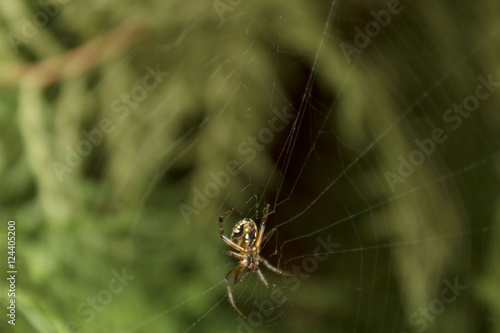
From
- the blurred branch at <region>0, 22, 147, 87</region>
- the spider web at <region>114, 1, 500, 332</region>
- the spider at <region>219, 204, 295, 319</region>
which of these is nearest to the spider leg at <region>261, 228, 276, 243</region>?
the spider at <region>219, 204, 295, 319</region>

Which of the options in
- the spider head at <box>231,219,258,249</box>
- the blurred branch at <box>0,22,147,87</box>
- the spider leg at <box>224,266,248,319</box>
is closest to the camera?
the blurred branch at <box>0,22,147,87</box>

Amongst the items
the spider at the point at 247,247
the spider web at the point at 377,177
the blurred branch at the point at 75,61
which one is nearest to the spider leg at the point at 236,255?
the spider at the point at 247,247

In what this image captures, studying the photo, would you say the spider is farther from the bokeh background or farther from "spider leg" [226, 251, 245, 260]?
the bokeh background

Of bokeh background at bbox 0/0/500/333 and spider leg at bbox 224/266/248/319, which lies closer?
bokeh background at bbox 0/0/500/333

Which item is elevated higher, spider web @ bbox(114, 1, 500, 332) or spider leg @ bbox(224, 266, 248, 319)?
spider web @ bbox(114, 1, 500, 332)

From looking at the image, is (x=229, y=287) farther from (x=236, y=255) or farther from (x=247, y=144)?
(x=247, y=144)

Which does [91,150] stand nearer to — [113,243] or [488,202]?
[113,243]

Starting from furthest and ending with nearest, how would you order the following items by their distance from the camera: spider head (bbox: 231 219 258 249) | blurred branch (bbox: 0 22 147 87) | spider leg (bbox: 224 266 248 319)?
spider head (bbox: 231 219 258 249) < spider leg (bbox: 224 266 248 319) < blurred branch (bbox: 0 22 147 87)

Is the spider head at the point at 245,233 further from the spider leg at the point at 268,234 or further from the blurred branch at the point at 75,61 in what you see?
the blurred branch at the point at 75,61

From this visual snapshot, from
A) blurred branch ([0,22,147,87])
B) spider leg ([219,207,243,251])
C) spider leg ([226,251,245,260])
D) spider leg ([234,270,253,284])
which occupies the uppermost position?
blurred branch ([0,22,147,87])
